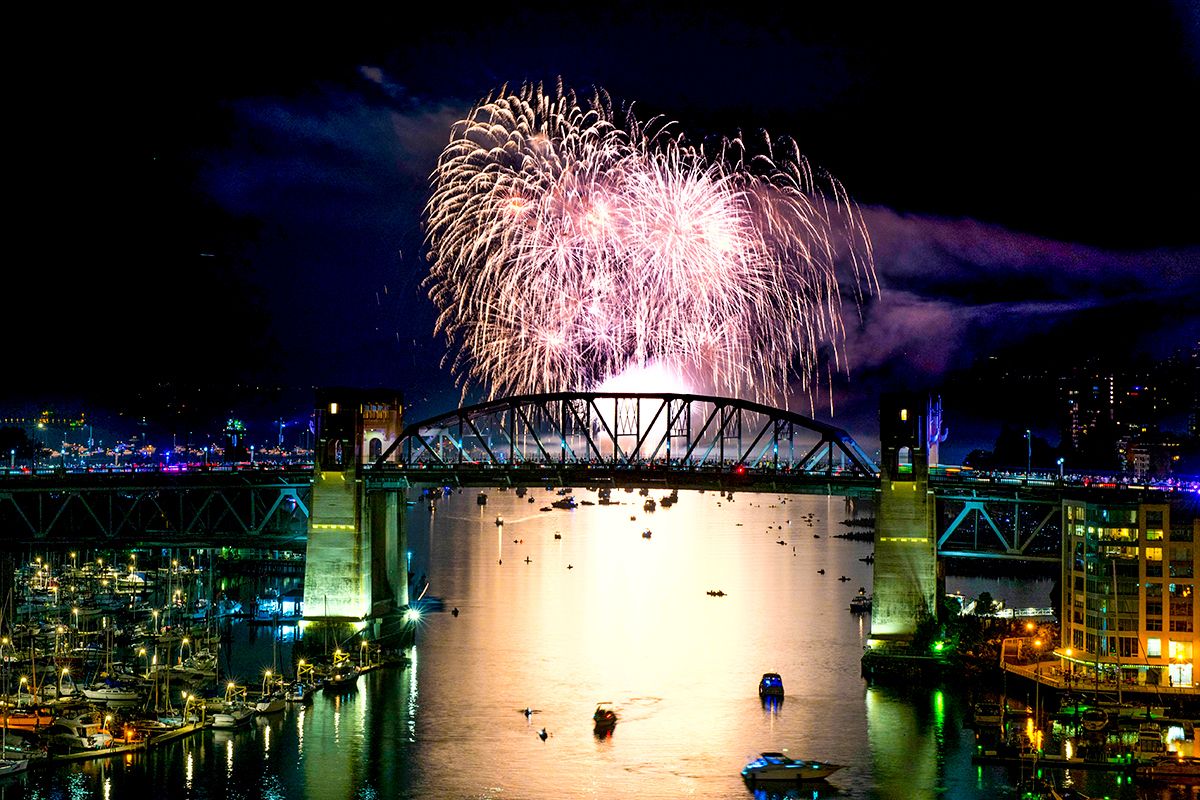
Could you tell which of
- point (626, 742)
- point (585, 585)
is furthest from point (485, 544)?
point (626, 742)

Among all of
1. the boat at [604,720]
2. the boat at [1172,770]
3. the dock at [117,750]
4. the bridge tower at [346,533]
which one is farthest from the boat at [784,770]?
the bridge tower at [346,533]

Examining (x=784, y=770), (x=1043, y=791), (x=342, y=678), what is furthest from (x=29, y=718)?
(x=1043, y=791)

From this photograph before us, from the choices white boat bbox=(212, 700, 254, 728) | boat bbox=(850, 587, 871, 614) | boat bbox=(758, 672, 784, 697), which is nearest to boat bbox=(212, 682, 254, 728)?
white boat bbox=(212, 700, 254, 728)

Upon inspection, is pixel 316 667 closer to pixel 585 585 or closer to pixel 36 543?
pixel 36 543

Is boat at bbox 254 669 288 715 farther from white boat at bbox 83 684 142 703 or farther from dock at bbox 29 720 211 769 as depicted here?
white boat at bbox 83 684 142 703

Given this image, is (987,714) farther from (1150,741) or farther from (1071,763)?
(1071,763)

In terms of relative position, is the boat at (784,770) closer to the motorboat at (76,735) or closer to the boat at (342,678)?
the boat at (342,678)
